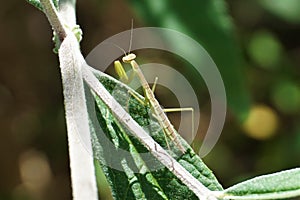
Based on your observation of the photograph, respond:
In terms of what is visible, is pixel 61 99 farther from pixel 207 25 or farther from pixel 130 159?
pixel 130 159

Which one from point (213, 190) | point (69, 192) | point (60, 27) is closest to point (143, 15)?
point (60, 27)

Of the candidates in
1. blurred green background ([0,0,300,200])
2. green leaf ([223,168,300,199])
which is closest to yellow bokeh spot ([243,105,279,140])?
blurred green background ([0,0,300,200])

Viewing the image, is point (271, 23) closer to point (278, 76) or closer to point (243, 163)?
point (278, 76)

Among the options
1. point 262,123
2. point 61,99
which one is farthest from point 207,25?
point 61,99

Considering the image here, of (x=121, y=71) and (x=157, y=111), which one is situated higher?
(x=121, y=71)

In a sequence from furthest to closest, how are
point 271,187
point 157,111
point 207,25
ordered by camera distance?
1. point 207,25
2. point 157,111
3. point 271,187

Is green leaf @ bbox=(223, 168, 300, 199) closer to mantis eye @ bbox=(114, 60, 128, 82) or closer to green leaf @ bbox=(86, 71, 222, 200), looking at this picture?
green leaf @ bbox=(86, 71, 222, 200)
